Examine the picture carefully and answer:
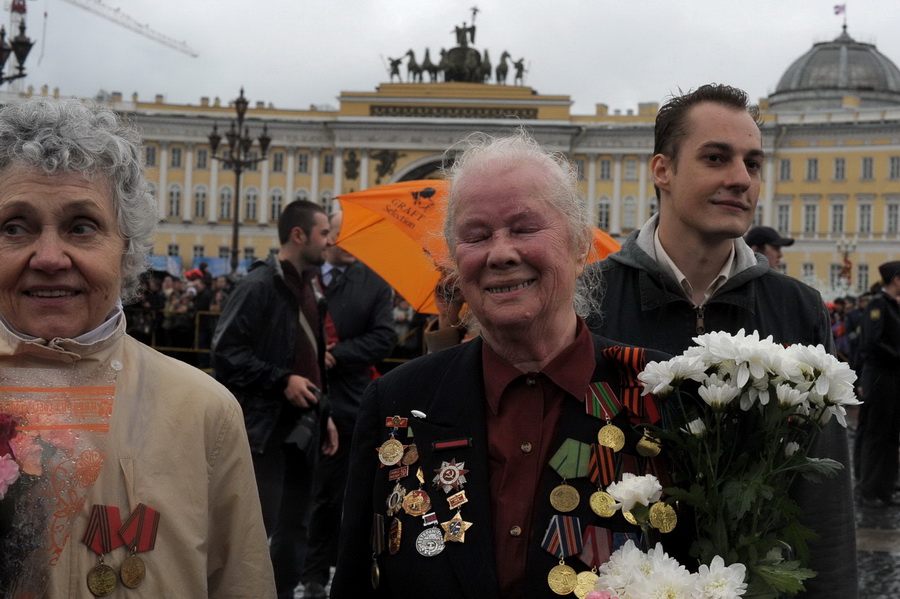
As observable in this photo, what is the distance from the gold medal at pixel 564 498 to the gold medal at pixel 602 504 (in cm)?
3

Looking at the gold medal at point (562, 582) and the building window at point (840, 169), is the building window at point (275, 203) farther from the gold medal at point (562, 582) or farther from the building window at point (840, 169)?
the gold medal at point (562, 582)

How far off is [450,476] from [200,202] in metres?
63.4

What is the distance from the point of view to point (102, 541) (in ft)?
7.36

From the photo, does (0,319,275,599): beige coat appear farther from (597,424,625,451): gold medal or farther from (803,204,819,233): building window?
(803,204,819,233): building window

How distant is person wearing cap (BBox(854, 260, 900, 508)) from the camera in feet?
31.0

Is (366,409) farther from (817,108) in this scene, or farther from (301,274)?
(817,108)

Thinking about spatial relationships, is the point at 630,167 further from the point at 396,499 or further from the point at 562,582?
the point at 562,582

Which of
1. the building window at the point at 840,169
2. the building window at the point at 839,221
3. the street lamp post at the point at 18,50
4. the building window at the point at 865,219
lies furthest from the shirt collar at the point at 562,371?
the building window at the point at 865,219

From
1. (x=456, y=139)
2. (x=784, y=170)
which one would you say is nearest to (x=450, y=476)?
(x=456, y=139)

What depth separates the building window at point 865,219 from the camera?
62594 millimetres

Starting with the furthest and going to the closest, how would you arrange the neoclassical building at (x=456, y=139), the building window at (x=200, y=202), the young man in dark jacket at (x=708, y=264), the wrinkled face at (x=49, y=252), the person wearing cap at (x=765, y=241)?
1. the building window at (x=200, y=202)
2. the neoclassical building at (x=456, y=139)
3. the person wearing cap at (x=765, y=241)
4. the young man in dark jacket at (x=708, y=264)
5. the wrinkled face at (x=49, y=252)

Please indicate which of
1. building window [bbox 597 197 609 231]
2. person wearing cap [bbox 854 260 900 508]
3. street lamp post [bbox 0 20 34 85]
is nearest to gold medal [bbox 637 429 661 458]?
person wearing cap [bbox 854 260 900 508]

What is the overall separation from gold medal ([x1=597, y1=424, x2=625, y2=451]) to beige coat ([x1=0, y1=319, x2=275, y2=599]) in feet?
2.64

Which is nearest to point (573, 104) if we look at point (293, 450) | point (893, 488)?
point (893, 488)
